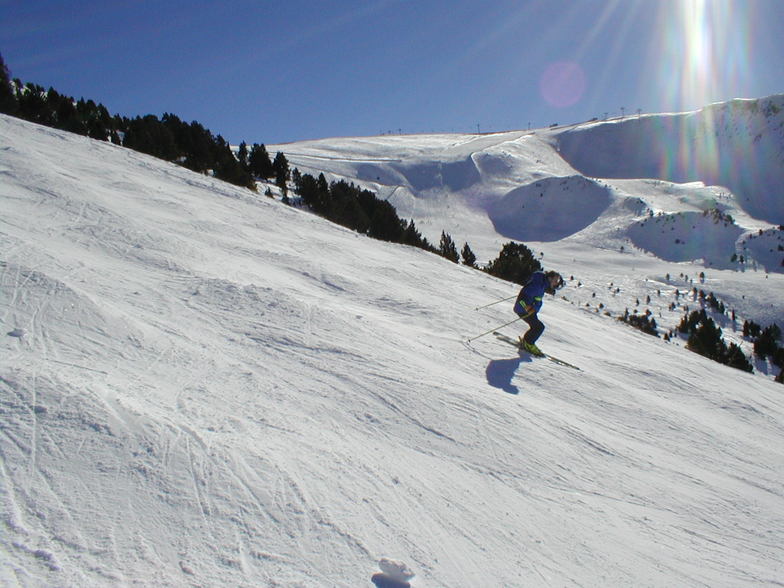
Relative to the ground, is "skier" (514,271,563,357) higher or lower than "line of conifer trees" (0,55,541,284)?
lower

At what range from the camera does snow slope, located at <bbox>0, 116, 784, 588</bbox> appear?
290cm

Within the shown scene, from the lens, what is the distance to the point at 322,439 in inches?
160

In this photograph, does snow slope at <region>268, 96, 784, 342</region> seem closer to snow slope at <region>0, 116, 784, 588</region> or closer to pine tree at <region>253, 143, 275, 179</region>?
pine tree at <region>253, 143, 275, 179</region>

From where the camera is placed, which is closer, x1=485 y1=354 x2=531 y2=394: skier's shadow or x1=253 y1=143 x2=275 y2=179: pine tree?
x1=485 y1=354 x2=531 y2=394: skier's shadow

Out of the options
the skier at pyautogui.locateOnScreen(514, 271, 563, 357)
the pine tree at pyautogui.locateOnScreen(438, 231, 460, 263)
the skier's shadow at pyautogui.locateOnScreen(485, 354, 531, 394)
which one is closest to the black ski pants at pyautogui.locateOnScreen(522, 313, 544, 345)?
the skier at pyautogui.locateOnScreen(514, 271, 563, 357)

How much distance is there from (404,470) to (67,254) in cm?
646

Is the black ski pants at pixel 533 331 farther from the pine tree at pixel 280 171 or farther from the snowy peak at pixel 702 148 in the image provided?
the snowy peak at pixel 702 148

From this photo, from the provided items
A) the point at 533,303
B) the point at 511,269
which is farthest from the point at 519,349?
the point at 511,269

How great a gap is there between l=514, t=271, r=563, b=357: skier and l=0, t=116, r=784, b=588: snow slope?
1.81 ft

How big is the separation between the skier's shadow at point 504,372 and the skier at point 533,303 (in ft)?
1.58

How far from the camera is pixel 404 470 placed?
3.94 meters

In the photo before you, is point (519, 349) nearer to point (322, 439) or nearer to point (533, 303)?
point (533, 303)

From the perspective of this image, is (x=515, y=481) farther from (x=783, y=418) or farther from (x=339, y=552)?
(x=783, y=418)

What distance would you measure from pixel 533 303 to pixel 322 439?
16.8 feet
